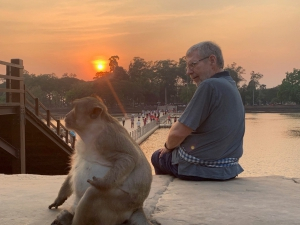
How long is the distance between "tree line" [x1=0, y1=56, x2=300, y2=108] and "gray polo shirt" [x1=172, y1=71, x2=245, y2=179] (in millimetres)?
85216

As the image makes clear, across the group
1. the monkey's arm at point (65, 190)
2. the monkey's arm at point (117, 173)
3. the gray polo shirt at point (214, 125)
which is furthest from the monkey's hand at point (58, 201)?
the gray polo shirt at point (214, 125)

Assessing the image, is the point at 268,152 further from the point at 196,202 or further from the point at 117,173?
the point at 117,173

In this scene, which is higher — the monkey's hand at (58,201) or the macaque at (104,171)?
the macaque at (104,171)

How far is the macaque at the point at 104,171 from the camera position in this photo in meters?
2.22

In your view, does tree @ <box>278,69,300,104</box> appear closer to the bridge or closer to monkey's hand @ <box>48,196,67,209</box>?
the bridge

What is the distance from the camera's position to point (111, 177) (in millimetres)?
2211

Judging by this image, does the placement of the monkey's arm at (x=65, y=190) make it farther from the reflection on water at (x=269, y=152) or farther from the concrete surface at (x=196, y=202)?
the reflection on water at (x=269, y=152)

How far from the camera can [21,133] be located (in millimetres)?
11781

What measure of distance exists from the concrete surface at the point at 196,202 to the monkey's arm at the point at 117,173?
2.30 ft

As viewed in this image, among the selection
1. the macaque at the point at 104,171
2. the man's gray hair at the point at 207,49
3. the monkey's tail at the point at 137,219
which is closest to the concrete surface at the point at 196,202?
the monkey's tail at the point at 137,219

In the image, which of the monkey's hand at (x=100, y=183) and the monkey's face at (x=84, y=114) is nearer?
the monkey's hand at (x=100, y=183)

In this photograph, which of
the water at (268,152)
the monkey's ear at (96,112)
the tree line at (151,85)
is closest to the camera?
the monkey's ear at (96,112)

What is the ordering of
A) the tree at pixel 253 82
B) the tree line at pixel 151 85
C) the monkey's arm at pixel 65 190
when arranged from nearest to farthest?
1. the monkey's arm at pixel 65 190
2. the tree line at pixel 151 85
3. the tree at pixel 253 82

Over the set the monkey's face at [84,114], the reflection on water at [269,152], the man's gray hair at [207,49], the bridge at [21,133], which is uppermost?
the man's gray hair at [207,49]
